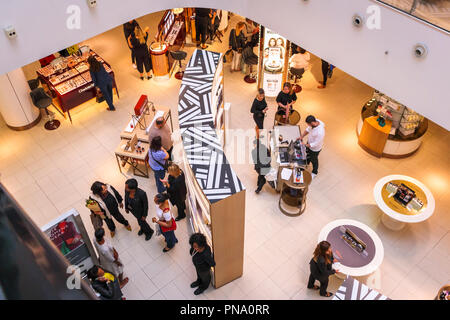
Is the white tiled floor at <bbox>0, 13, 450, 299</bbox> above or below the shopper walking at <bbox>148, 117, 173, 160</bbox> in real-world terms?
below

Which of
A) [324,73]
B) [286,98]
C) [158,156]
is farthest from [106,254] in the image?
[324,73]

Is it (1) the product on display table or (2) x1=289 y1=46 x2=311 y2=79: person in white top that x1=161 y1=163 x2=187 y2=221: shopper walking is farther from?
A: (2) x1=289 y1=46 x2=311 y2=79: person in white top

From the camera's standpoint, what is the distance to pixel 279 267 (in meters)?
8.12

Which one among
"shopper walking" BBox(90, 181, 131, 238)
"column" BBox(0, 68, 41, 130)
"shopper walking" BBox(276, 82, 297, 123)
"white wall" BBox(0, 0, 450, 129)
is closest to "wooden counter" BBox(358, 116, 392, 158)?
"shopper walking" BBox(276, 82, 297, 123)

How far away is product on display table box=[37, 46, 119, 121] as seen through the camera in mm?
11133

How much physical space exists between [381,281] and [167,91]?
7.92m

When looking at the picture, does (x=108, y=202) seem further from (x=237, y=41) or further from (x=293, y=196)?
(x=237, y=41)

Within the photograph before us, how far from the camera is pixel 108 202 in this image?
790 centimetres

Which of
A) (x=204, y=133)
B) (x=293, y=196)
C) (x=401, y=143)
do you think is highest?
(x=204, y=133)

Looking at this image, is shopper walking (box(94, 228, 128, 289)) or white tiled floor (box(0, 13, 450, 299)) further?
white tiled floor (box(0, 13, 450, 299))

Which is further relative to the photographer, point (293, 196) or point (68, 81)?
point (68, 81)

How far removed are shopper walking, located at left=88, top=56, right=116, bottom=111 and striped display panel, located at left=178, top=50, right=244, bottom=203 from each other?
3.17m

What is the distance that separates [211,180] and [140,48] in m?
7.09
